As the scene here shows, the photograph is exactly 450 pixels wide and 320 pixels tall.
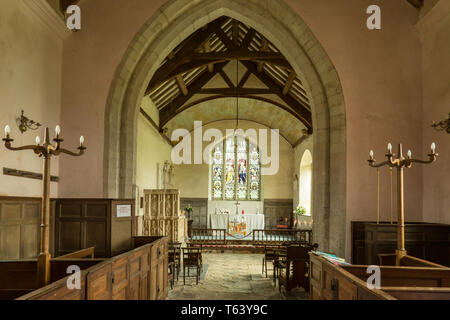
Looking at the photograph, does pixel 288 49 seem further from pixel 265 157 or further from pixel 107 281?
pixel 265 157

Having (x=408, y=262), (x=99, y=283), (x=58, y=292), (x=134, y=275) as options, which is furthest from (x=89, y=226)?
(x=408, y=262)

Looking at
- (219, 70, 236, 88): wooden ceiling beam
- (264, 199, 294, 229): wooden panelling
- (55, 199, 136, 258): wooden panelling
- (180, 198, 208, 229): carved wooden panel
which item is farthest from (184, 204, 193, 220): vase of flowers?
(55, 199, 136, 258): wooden panelling

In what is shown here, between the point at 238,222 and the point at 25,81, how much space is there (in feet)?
28.7

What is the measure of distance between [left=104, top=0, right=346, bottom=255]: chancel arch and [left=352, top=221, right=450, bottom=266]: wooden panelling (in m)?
0.85

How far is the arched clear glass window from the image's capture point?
13.7 meters

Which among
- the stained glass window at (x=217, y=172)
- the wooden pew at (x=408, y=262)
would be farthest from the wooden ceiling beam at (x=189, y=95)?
the wooden pew at (x=408, y=262)

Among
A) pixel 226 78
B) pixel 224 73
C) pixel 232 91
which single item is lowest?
pixel 232 91

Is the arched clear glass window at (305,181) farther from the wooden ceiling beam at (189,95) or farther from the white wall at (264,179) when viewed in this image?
the wooden ceiling beam at (189,95)

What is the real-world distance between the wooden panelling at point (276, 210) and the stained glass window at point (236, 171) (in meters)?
0.70

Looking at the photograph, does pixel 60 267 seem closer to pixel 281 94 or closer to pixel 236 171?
pixel 281 94

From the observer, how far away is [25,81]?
5.11 metres

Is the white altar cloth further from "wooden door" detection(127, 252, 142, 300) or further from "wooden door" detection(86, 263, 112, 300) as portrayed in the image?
"wooden door" detection(86, 263, 112, 300)

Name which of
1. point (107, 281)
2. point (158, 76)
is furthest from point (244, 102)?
point (107, 281)
